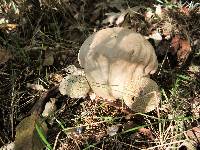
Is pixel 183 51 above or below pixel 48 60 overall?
above

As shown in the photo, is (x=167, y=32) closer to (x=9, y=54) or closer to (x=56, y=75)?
(x=56, y=75)

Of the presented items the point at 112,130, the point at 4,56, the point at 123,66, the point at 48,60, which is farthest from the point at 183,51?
the point at 4,56

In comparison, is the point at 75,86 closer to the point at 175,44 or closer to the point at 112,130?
the point at 112,130

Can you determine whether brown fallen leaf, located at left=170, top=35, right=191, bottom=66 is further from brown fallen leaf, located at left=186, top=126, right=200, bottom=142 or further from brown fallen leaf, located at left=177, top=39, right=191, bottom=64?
brown fallen leaf, located at left=186, top=126, right=200, bottom=142

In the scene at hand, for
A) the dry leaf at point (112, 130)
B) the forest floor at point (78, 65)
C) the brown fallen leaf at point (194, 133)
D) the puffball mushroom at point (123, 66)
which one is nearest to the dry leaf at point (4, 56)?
the forest floor at point (78, 65)

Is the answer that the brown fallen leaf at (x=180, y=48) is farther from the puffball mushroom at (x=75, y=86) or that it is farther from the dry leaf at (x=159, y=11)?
the puffball mushroom at (x=75, y=86)

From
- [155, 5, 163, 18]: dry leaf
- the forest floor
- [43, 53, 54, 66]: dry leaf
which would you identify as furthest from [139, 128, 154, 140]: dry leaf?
[155, 5, 163, 18]: dry leaf
